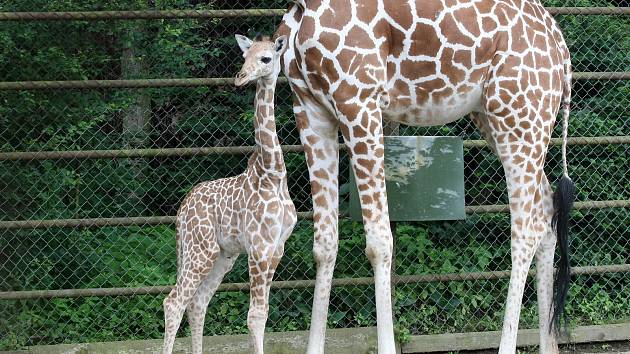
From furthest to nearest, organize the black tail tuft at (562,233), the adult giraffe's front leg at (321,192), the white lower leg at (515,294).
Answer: the black tail tuft at (562,233)
the adult giraffe's front leg at (321,192)
the white lower leg at (515,294)

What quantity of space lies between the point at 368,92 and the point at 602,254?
3242 mm

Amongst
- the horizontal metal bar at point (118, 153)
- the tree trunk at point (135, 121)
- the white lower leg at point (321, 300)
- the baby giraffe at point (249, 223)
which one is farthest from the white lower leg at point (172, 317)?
the tree trunk at point (135, 121)

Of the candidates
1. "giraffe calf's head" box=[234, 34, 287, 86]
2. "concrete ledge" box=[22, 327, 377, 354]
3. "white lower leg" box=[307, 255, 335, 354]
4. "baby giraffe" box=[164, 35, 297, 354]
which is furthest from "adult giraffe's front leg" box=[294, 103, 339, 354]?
"concrete ledge" box=[22, 327, 377, 354]

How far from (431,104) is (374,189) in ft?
2.05

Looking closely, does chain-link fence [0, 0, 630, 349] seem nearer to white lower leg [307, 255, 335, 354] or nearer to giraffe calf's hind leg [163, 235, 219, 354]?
white lower leg [307, 255, 335, 354]

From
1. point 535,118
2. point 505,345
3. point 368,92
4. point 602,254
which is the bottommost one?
point 602,254

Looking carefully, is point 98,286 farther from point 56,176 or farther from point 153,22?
point 153,22

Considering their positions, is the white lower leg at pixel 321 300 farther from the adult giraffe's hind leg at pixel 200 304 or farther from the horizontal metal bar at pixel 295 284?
the horizontal metal bar at pixel 295 284

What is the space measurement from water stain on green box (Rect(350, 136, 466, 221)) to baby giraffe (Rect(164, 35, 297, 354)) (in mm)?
1020

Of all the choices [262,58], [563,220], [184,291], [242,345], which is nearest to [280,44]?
[262,58]

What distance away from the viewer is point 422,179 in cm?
584

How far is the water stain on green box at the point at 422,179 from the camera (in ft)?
19.0

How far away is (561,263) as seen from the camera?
5.46 m

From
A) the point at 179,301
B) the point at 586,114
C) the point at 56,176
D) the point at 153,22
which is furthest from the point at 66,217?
the point at 586,114
